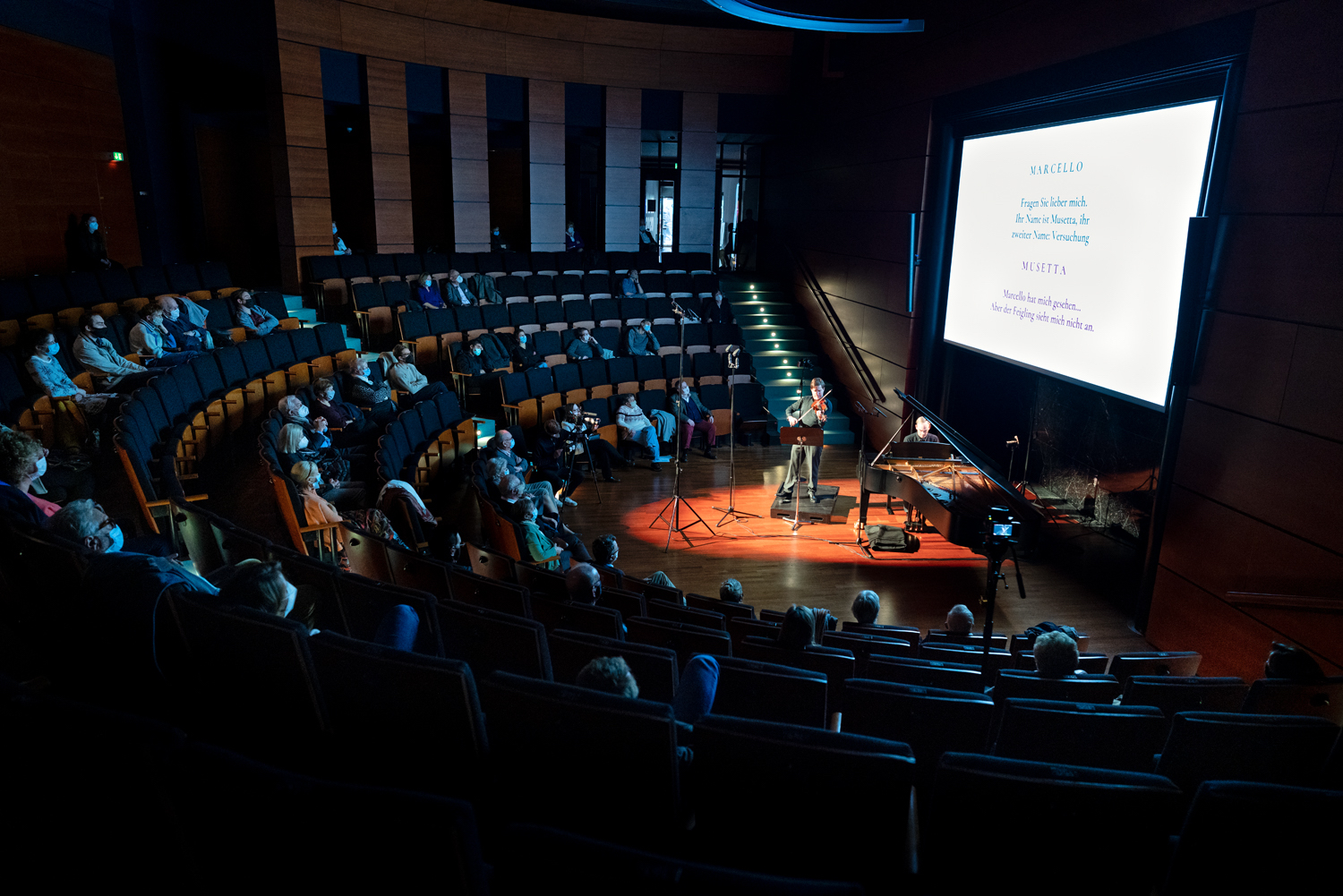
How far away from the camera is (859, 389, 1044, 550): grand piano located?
19.0ft

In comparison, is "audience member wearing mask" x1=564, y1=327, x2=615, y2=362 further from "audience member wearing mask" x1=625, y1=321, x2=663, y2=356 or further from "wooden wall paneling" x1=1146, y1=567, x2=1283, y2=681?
"wooden wall paneling" x1=1146, y1=567, x2=1283, y2=681

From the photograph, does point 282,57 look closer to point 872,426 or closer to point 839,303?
point 839,303


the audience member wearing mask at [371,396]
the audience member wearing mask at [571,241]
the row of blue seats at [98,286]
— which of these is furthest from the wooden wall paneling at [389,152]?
the audience member wearing mask at [371,396]

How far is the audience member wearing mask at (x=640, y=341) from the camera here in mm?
10039

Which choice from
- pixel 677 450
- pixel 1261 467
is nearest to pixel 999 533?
pixel 1261 467

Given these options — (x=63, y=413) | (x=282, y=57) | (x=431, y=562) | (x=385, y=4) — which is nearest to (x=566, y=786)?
(x=431, y=562)

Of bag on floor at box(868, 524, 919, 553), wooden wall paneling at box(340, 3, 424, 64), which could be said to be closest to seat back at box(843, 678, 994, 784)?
bag on floor at box(868, 524, 919, 553)

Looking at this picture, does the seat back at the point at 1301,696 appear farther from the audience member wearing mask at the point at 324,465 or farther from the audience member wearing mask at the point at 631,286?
the audience member wearing mask at the point at 631,286

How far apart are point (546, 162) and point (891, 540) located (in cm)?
792

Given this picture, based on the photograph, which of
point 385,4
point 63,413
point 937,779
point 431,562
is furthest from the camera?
point 385,4

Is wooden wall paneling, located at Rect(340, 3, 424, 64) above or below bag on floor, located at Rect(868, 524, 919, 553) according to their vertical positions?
above

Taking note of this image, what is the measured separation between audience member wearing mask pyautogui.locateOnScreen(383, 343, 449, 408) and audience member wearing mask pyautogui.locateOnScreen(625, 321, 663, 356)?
115 inches

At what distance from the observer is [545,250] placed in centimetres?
1205

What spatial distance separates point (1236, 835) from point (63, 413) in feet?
21.9
